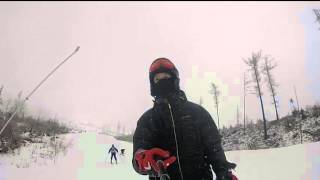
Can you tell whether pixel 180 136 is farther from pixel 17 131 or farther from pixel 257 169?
pixel 17 131

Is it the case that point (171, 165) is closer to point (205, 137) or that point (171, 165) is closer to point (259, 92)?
point (205, 137)

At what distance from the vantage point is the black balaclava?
106 inches

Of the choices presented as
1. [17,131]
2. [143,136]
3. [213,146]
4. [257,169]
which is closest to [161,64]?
[143,136]

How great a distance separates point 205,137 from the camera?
2.58m

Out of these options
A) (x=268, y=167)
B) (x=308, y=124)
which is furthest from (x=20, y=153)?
(x=308, y=124)

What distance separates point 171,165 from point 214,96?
3894cm

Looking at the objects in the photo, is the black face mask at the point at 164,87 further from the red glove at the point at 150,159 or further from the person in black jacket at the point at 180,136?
the red glove at the point at 150,159

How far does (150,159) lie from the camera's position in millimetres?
2189

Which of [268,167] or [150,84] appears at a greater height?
[150,84]

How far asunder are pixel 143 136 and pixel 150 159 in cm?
36

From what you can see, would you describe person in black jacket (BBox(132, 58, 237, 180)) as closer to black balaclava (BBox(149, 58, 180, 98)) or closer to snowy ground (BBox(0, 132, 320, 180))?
black balaclava (BBox(149, 58, 180, 98))

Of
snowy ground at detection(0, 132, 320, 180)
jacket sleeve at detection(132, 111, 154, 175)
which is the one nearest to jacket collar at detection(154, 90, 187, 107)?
jacket sleeve at detection(132, 111, 154, 175)

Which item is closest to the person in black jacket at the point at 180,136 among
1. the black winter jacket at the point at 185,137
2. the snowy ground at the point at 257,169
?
the black winter jacket at the point at 185,137

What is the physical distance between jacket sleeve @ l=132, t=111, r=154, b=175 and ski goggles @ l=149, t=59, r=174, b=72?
1.28 feet
